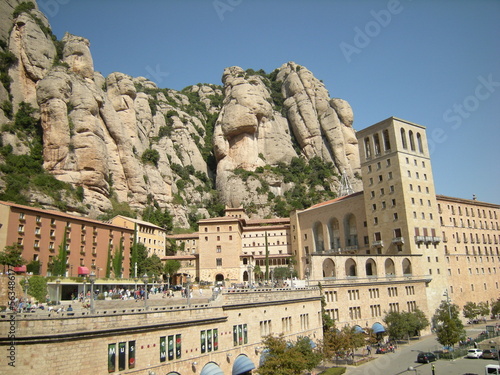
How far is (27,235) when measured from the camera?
44750 millimetres

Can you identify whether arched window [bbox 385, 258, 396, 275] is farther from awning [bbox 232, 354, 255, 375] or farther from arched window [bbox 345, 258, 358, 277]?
awning [bbox 232, 354, 255, 375]

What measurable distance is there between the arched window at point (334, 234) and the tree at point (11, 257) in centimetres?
4684

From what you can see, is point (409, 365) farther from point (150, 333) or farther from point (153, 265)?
point (153, 265)

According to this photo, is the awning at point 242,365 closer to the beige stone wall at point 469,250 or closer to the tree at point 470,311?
the beige stone wall at point 469,250

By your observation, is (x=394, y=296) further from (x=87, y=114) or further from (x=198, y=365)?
(x=87, y=114)

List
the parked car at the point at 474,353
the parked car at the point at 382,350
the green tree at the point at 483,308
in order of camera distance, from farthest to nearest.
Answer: the green tree at the point at 483,308 → the parked car at the point at 382,350 → the parked car at the point at 474,353

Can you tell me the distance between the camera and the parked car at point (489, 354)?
123ft

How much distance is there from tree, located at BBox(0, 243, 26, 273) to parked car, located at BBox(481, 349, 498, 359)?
1809 inches

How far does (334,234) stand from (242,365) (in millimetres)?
45328

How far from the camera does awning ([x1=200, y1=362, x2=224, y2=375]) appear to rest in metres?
24.7

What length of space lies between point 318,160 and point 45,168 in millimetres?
71986

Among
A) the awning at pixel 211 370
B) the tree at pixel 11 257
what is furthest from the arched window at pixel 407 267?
the tree at pixel 11 257

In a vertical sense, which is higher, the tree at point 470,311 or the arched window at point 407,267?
the arched window at point 407,267

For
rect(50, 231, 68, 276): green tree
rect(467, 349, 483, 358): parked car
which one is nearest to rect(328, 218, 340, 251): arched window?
rect(467, 349, 483, 358): parked car
